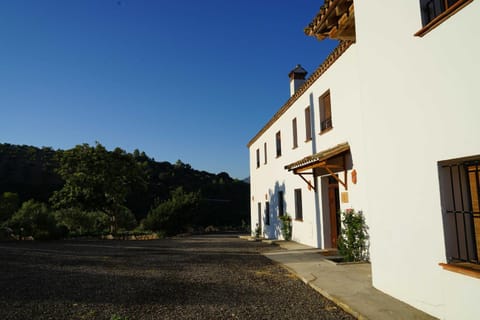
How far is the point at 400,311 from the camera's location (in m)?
4.29

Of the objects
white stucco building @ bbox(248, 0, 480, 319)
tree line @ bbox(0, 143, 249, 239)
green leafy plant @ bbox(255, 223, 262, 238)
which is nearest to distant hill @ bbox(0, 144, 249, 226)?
tree line @ bbox(0, 143, 249, 239)

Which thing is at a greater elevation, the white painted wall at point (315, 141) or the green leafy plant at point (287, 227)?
the white painted wall at point (315, 141)

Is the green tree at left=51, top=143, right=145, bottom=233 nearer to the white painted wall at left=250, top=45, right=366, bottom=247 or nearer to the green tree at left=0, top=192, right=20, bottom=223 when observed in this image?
the green tree at left=0, top=192, right=20, bottom=223

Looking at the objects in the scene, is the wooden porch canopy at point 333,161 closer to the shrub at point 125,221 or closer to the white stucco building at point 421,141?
the white stucco building at point 421,141

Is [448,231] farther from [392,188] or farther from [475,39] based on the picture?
[475,39]

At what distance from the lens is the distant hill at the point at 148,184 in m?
40.6

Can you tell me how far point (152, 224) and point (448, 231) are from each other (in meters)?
23.6

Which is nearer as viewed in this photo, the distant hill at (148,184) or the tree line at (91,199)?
the tree line at (91,199)

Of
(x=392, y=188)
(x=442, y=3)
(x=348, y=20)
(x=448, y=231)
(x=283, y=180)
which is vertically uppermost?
(x=348, y=20)

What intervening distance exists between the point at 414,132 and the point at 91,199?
21755mm

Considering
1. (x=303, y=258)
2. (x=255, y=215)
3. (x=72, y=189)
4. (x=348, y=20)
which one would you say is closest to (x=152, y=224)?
(x=72, y=189)

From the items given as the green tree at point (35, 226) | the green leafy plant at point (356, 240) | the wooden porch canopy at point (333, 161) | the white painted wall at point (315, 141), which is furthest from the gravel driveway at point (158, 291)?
the green tree at point (35, 226)

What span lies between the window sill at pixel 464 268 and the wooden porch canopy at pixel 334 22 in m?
4.76

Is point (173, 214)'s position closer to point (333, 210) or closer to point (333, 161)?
point (333, 210)
